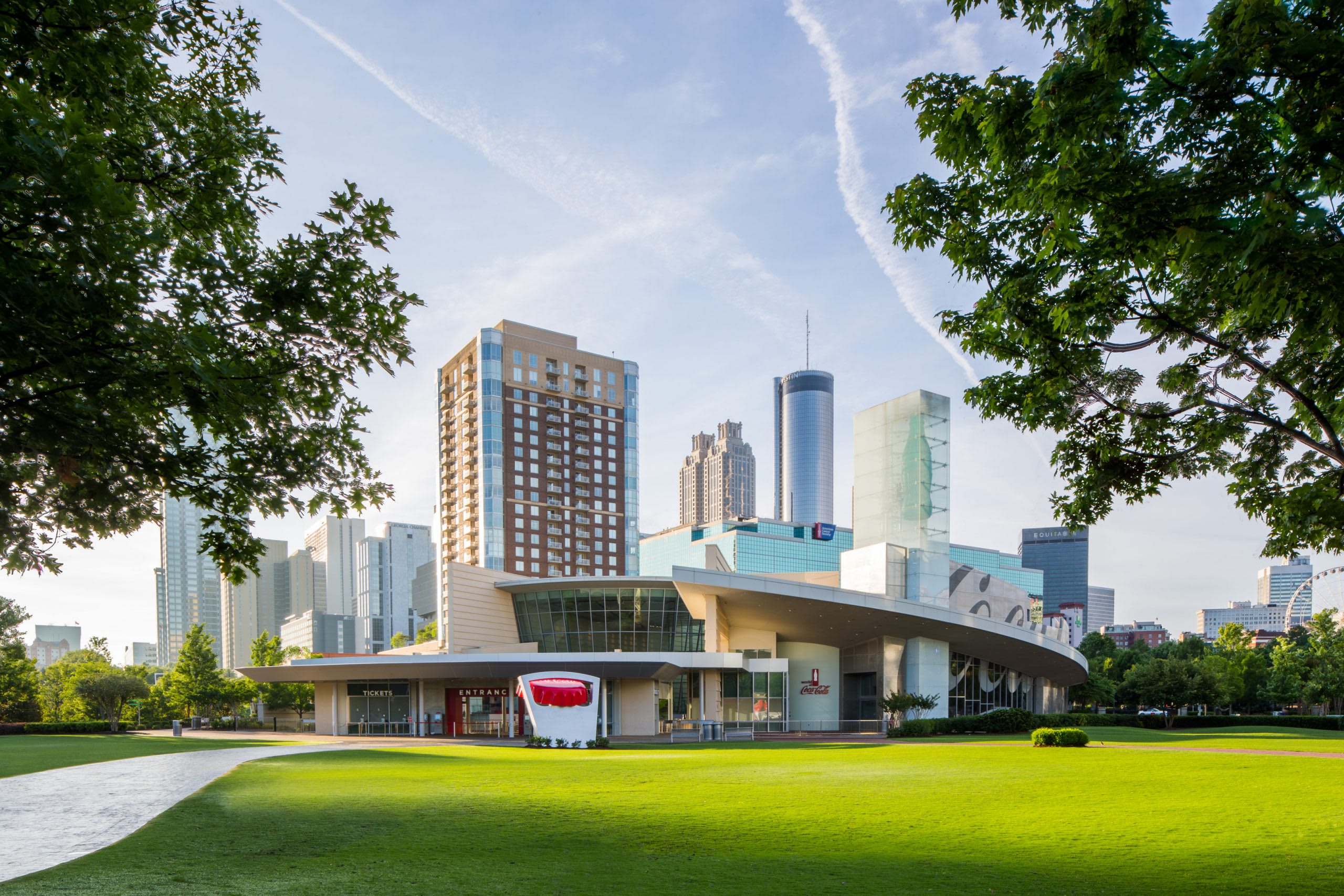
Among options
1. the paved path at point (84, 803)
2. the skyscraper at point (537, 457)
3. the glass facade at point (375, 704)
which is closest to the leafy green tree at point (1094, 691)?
the glass facade at point (375, 704)

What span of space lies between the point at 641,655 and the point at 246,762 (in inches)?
1044

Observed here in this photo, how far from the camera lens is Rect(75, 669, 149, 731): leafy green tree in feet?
224

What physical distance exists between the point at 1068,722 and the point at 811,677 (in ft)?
52.0

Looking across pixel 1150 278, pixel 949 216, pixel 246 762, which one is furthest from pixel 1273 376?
pixel 246 762

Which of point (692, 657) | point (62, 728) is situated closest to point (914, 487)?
point (692, 657)

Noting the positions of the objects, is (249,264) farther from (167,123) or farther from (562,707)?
(562,707)

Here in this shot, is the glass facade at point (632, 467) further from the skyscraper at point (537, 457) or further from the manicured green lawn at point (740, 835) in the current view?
the manicured green lawn at point (740, 835)

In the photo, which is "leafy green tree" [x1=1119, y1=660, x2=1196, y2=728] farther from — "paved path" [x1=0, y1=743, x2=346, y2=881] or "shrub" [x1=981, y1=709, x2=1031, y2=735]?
"paved path" [x1=0, y1=743, x2=346, y2=881]

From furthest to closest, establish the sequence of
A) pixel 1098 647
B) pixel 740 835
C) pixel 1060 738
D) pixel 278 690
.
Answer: pixel 1098 647
pixel 278 690
pixel 1060 738
pixel 740 835

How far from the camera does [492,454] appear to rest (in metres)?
124

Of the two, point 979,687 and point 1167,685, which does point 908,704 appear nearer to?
point 979,687

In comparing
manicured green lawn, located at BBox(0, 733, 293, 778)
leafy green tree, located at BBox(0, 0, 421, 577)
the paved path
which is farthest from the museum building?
leafy green tree, located at BBox(0, 0, 421, 577)

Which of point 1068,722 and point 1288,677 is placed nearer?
point 1068,722

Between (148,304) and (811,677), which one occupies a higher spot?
(148,304)
